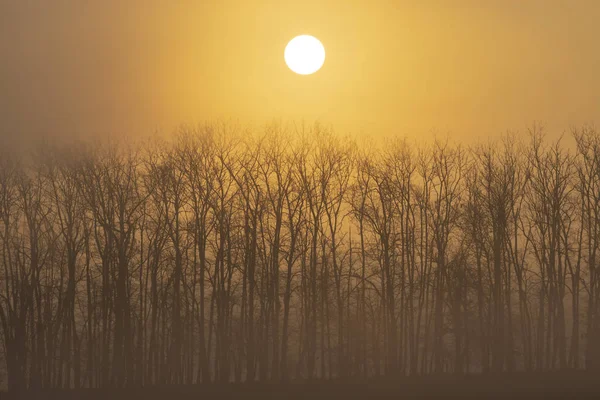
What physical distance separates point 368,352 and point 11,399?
23.7m

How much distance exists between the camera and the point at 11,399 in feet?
97.5

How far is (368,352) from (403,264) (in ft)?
29.9

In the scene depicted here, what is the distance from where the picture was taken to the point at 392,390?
28969 mm

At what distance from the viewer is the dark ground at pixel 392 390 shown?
1082 inches

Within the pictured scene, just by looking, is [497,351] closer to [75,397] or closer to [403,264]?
[403,264]

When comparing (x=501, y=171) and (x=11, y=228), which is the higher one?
(x=501, y=171)

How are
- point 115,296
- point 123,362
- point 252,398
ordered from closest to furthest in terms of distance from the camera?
point 252,398 < point 123,362 < point 115,296

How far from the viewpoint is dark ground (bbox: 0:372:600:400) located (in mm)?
27484

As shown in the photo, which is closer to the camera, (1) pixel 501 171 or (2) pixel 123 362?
(2) pixel 123 362

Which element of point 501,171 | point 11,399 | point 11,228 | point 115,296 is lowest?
point 11,399

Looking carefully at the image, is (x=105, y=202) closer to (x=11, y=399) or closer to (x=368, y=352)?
(x=11, y=399)

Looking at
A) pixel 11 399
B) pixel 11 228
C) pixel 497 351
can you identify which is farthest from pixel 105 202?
pixel 497 351

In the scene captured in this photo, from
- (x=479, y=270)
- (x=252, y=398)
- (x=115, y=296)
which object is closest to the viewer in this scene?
(x=252, y=398)

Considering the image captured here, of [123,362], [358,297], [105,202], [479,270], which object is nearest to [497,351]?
[479,270]
